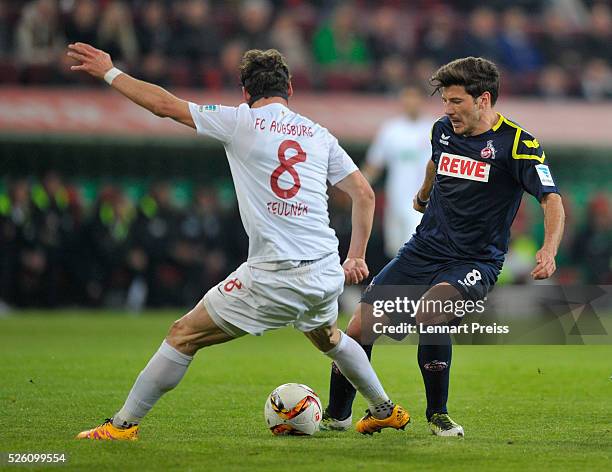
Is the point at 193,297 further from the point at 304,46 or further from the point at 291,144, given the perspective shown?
the point at 291,144

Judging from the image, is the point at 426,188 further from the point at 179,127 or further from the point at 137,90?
the point at 179,127

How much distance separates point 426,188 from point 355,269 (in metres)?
1.43

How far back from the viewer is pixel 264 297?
6.74 meters

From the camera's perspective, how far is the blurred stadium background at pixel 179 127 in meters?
18.8

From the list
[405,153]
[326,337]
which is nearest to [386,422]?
[326,337]

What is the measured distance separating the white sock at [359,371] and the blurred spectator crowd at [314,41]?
1228 cm

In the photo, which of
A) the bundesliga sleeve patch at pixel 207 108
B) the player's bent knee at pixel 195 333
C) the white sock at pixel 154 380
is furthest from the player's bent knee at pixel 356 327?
the bundesliga sleeve patch at pixel 207 108

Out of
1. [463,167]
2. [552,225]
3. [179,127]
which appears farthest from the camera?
[179,127]

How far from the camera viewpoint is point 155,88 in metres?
6.50

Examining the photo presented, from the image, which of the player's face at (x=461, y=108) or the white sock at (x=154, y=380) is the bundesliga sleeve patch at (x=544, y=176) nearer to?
the player's face at (x=461, y=108)

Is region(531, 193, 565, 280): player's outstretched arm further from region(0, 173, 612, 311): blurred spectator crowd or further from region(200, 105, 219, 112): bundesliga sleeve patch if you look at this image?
region(0, 173, 612, 311): blurred spectator crowd

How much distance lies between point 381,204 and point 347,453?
46.7ft

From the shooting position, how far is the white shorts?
6723 millimetres

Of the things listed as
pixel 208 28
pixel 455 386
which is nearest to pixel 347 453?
pixel 455 386
